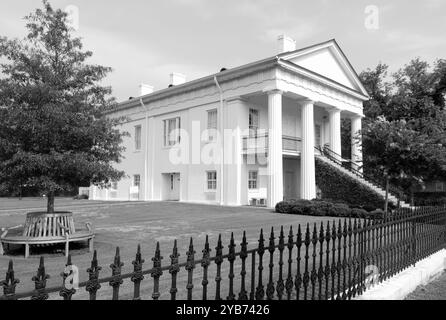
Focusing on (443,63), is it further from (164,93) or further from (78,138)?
(78,138)

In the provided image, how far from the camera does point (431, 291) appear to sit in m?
6.70

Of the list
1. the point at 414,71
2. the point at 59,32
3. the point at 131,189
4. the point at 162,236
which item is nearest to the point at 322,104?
the point at 414,71

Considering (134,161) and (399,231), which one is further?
(134,161)

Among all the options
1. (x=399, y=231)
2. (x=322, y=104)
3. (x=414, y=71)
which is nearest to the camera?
(x=399, y=231)

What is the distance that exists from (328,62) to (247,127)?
743cm

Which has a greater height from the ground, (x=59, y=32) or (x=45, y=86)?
(x=59, y=32)

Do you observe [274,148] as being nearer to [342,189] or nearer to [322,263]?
[342,189]

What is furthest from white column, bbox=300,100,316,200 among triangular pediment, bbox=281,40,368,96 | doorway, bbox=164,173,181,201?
doorway, bbox=164,173,181,201

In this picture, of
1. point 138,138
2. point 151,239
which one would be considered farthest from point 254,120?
point 151,239

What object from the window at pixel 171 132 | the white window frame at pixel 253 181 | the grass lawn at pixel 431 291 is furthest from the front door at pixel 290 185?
the grass lawn at pixel 431 291

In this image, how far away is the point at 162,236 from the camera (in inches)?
462

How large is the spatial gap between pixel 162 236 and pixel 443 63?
31.5 meters

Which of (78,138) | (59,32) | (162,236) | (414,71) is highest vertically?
(414,71)

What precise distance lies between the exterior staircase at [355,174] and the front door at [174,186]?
9.88m
